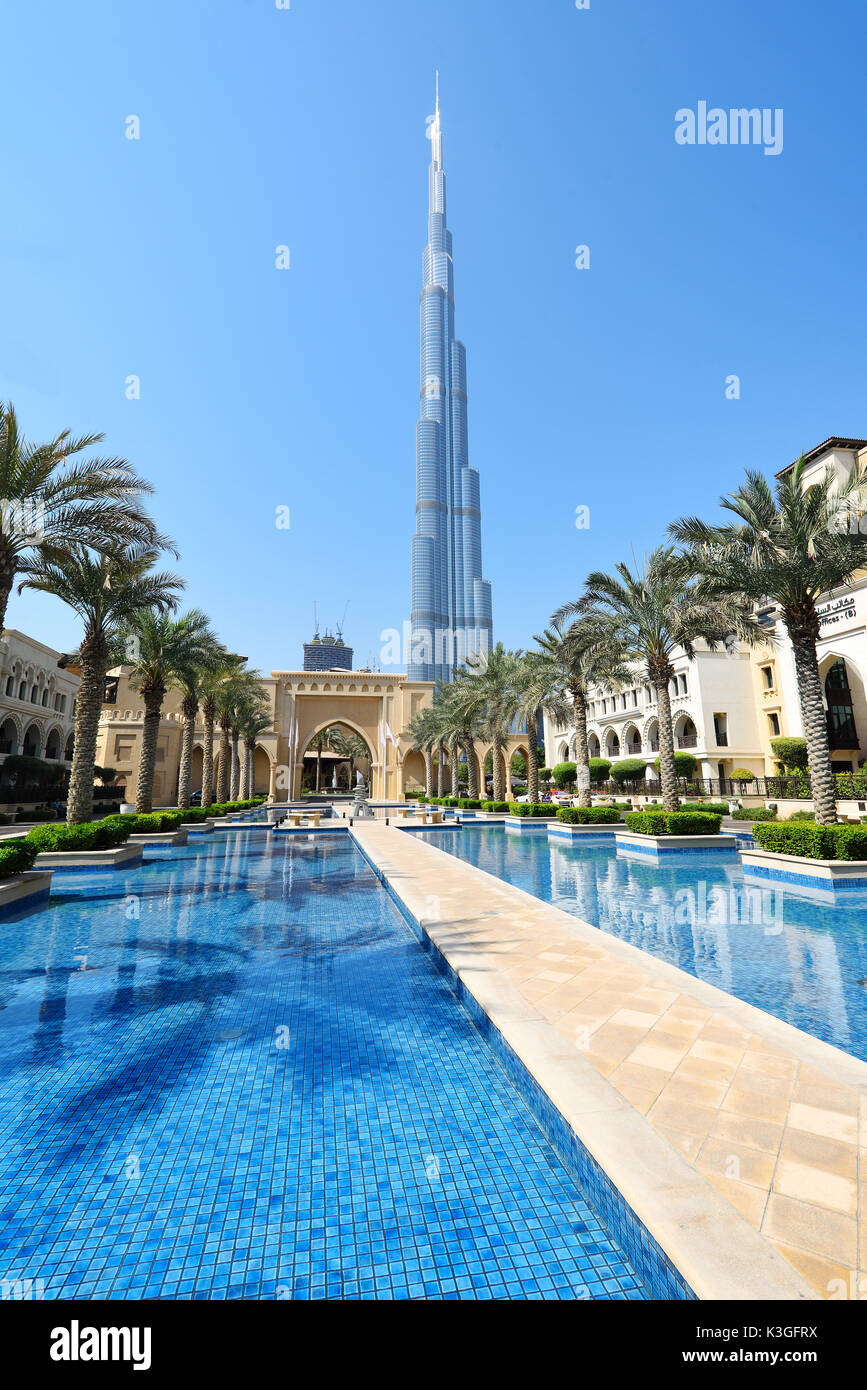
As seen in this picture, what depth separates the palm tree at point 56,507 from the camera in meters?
10.3

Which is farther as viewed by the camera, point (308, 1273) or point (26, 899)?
point (26, 899)

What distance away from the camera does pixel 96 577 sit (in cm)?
1458

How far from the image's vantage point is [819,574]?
1244cm

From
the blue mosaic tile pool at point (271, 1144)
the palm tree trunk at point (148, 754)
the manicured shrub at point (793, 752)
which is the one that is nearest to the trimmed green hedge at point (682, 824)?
the blue mosaic tile pool at point (271, 1144)

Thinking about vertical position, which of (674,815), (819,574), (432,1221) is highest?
(819,574)

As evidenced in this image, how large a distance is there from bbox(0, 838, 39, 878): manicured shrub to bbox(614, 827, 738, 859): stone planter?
13.4 metres

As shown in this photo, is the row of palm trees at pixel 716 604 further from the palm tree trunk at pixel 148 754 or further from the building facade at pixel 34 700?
the building facade at pixel 34 700

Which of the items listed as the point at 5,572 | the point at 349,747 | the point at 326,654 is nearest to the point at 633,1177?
the point at 5,572
